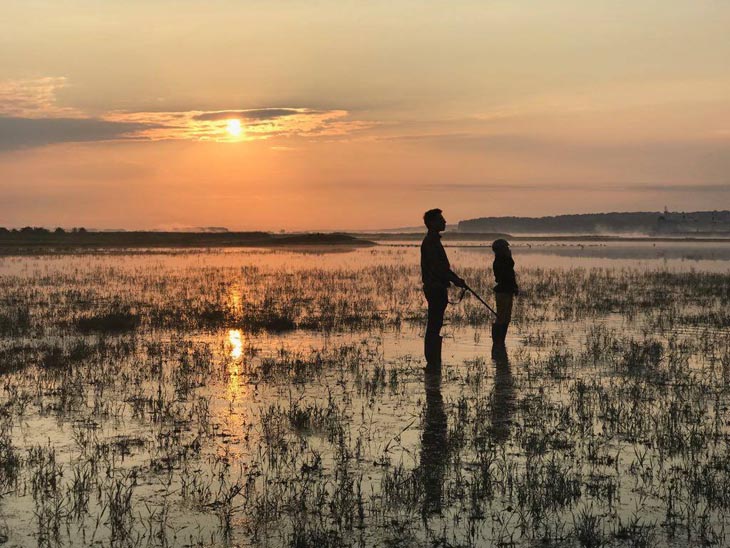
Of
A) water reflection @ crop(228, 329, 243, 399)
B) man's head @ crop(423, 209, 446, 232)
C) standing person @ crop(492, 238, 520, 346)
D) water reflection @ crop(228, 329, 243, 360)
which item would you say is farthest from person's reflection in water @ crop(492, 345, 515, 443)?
water reflection @ crop(228, 329, 243, 360)

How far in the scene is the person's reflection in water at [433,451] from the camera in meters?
6.65

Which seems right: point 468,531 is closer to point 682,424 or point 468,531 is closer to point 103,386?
point 682,424

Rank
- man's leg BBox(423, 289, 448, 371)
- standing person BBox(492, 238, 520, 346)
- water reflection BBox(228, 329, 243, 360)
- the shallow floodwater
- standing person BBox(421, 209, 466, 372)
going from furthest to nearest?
standing person BBox(492, 238, 520, 346), water reflection BBox(228, 329, 243, 360), standing person BBox(421, 209, 466, 372), man's leg BBox(423, 289, 448, 371), the shallow floodwater

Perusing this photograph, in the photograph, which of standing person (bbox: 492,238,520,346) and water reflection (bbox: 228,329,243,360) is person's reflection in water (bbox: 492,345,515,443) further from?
water reflection (bbox: 228,329,243,360)

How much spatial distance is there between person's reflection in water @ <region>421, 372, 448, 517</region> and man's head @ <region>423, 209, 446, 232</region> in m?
3.16

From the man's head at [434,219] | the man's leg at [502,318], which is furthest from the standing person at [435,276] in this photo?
the man's leg at [502,318]

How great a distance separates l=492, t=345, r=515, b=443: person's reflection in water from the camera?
348 inches

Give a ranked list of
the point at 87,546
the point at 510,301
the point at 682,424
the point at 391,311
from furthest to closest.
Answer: the point at 391,311, the point at 510,301, the point at 682,424, the point at 87,546

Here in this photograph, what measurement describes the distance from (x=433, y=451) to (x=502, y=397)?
276 centimetres

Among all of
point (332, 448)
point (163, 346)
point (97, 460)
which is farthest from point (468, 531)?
point (163, 346)

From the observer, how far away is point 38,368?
13.1m

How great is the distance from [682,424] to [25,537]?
6785 millimetres

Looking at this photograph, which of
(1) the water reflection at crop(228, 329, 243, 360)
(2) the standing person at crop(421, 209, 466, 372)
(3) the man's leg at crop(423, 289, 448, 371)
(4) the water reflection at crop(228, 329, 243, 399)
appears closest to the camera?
(4) the water reflection at crop(228, 329, 243, 399)

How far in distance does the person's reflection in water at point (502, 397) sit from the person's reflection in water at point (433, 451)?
597 mm
